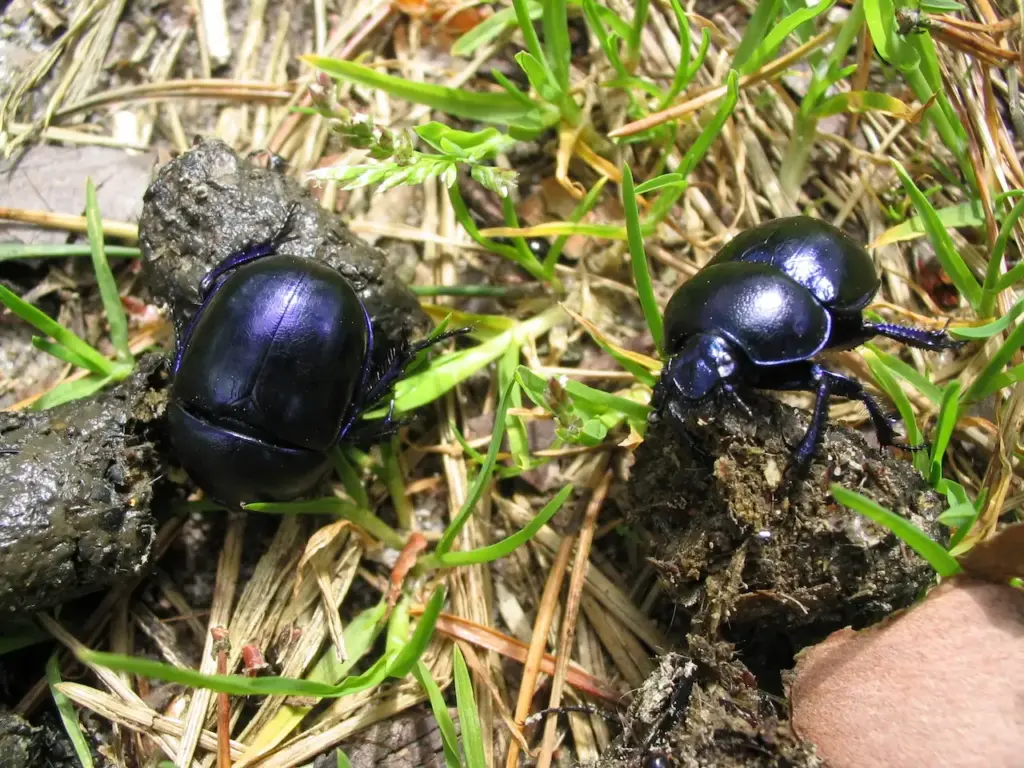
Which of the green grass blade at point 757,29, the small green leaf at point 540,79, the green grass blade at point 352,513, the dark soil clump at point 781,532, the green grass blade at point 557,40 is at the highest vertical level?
the green grass blade at point 757,29

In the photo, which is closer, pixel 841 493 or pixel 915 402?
pixel 841 493

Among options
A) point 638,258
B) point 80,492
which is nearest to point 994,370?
point 638,258

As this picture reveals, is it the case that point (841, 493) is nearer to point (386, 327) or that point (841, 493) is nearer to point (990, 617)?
point (990, 617)

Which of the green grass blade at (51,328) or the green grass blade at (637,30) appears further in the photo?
the green grass blade at (637,30)

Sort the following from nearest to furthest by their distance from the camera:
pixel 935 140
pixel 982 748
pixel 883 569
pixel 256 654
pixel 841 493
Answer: pixel 982 748, pixel 841 493, pixel 883 569, pixel 256 654, pixel 935 140

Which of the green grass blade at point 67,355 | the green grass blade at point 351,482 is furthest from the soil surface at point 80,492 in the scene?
the green grass blade at point 351,482

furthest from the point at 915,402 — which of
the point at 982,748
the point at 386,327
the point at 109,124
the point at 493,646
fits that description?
the point at 109,124

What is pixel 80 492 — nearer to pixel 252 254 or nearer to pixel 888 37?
pixel 252 254

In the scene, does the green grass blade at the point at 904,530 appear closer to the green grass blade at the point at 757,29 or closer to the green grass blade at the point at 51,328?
the green grass blade at the point at 757,29
